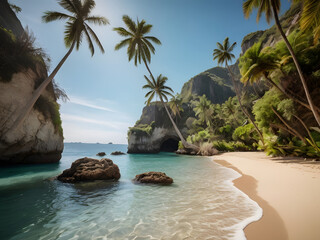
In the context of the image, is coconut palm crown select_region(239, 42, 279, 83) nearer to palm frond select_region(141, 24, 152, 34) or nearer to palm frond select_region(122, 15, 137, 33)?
palm frond select_region(141, 24, 152, 34)

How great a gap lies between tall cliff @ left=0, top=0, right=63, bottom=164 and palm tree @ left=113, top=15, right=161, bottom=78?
9737 mm

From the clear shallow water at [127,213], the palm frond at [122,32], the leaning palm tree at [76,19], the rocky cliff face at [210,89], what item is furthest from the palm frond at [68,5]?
the rocky cliff face at [210,89]

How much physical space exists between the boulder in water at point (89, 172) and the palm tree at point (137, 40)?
52.2 ft

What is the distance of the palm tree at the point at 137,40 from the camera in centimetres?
1850

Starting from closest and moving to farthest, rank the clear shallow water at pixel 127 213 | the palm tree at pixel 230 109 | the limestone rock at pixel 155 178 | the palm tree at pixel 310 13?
the clear shallow water at pixel 127 213
the palm tree at pixel 310 13
the limestone rock at pixel 155 178
the palm tree at pixel 230 109

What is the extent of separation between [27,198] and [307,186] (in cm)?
936

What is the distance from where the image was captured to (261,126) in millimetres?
12461

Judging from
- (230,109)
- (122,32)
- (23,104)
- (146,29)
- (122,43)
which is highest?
(146,29)

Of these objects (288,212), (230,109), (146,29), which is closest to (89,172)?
(288,212)

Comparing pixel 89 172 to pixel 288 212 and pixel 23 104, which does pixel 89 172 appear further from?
pixel 23 104

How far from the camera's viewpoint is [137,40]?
63.7 feet

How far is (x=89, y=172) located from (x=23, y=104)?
980 cm

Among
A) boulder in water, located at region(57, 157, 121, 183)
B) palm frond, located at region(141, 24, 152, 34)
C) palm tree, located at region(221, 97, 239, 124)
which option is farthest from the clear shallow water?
palm tree, located at region(221, 97, 239, 124)

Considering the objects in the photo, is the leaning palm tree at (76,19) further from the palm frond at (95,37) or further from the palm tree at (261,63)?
the palm tree at (261,63)
